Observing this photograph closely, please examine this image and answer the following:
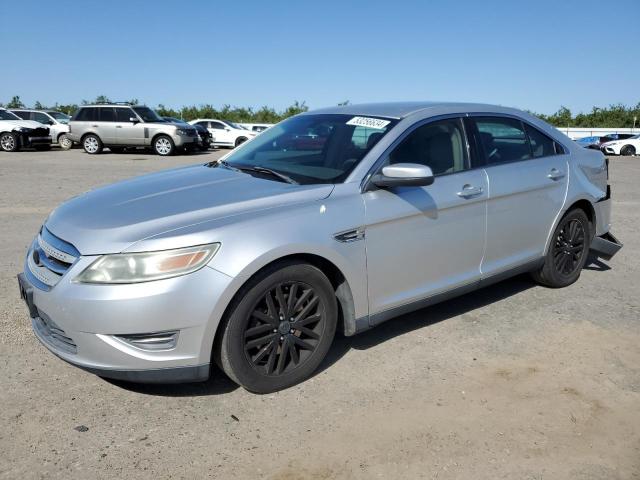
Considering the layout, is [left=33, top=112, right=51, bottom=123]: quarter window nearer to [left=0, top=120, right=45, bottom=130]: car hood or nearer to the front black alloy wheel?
[left=0, top=120, right=45, bottom=130]: car hood

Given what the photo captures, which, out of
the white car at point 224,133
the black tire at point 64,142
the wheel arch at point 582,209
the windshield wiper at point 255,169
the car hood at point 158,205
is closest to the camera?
the car hood at point 158,205

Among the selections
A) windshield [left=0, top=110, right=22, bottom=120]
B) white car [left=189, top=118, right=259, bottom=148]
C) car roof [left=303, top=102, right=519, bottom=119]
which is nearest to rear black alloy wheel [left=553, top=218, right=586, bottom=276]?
car roof [left=303, top=102, right=519, bottom=119]

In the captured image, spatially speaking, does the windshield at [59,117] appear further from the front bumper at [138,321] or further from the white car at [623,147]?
the white car at [623,147]

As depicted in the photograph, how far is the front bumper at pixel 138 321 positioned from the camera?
8.95ft

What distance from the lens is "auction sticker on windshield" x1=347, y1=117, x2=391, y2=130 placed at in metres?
3.79

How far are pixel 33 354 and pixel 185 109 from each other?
5210 cm

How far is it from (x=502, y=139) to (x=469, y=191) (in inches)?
29.1

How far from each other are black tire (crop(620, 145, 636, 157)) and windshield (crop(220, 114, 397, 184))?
95.7ft

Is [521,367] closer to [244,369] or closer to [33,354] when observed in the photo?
A: [244,369]

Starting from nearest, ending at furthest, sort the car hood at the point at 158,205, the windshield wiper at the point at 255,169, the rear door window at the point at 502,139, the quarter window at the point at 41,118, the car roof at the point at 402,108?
1. the car hood at the point at 158,205
2. the windshield wiper at the point at 255,169
3. the car roof at the point at 402,108
4. the rear door window at the point at 502,139
5. the quarter window at the point at 41,118

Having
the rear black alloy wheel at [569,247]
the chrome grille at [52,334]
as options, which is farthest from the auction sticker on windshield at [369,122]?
the chrome grille at [52,334]

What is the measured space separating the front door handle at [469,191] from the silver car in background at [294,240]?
12 mm

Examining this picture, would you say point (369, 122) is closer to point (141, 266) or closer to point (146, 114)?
point (141, 266)

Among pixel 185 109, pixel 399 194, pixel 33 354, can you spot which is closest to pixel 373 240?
pixel 399 194
